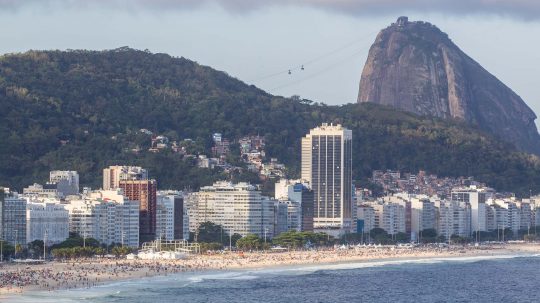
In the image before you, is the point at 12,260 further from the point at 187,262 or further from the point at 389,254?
the point at 389,254

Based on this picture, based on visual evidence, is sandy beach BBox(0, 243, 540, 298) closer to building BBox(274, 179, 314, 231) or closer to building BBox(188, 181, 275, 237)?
building BBox(188, 181, 275, 237)

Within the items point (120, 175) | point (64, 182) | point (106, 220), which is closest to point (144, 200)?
point (106, 220)

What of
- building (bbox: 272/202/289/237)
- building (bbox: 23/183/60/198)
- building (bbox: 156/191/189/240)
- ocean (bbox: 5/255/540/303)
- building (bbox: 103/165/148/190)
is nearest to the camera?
ocean (bbox: 5/255/540/303)

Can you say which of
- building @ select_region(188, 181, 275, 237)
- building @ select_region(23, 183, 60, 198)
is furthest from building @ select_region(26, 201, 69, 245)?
building @ select_region(188, 181, 275, 237)

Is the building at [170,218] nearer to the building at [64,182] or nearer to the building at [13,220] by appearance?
the building at [64,182]

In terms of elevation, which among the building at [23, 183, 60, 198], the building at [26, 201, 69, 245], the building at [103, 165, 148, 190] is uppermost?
the building at [103, 165, 148, 190]

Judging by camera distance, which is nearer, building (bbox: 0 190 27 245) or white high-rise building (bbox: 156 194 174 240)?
building (bbox: 0 190 27 245)

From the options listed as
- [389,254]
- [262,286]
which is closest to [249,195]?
[389,254]

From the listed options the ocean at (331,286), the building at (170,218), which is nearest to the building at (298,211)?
the building at (170,218)
